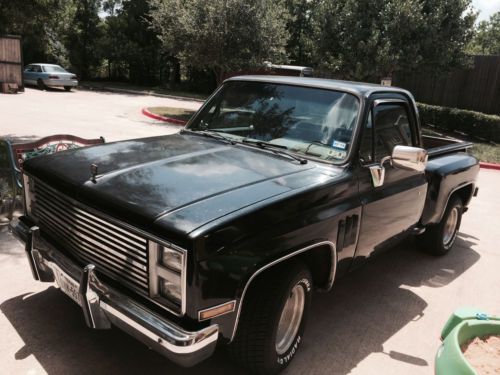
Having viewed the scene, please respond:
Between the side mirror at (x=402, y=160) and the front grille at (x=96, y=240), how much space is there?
1986mm

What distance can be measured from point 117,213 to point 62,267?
673 millimetres

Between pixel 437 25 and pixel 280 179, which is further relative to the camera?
pixel 437 25

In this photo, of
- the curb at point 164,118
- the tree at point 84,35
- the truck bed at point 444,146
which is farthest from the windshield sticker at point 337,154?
the tree at point 84,35

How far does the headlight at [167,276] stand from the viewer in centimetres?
246

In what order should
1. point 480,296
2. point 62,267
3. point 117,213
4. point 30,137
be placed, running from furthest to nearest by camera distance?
point 30,137 < point 480,296 < point 62,267 < point 117,213

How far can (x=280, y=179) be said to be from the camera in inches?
124

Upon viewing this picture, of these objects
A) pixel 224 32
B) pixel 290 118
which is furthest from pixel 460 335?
pixel 224 32

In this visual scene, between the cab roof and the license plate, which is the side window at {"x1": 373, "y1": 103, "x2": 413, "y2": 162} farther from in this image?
the license plate

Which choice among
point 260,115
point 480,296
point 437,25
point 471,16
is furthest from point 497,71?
point 260,115

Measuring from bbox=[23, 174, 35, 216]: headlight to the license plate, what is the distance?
2.59 feet

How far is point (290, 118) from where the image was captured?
152 inches

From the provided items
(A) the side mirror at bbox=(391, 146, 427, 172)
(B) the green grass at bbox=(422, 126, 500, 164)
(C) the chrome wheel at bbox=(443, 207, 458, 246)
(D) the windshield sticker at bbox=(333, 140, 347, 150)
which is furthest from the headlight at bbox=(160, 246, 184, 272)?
(B) the green grass at bbox=(422, 126, 500, 164)

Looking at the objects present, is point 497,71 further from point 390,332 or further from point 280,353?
point 280,353

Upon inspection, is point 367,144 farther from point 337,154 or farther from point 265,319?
point 265,319
